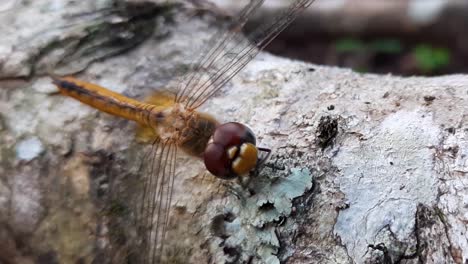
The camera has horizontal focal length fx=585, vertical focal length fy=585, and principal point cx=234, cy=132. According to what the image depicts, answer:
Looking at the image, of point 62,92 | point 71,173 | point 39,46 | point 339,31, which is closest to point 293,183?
point 71,173

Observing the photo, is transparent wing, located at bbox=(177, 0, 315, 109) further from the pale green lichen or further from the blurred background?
the blurred background

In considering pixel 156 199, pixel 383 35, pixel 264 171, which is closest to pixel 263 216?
pixel 264 171

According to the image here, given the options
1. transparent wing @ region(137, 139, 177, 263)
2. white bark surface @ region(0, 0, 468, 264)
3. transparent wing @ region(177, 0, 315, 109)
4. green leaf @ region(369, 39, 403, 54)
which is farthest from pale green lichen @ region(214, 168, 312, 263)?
green leaf @ region(369, 39, 403, 54)

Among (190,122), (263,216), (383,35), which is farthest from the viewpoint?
(383,35)

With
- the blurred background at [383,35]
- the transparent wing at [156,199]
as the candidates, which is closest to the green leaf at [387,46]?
the blurred background at [383,35]

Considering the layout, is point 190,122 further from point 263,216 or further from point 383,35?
point 383,35

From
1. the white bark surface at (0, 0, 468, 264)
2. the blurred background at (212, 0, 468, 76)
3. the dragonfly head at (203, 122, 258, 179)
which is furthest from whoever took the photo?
the blurred background at (212, 0, 468, 76)
